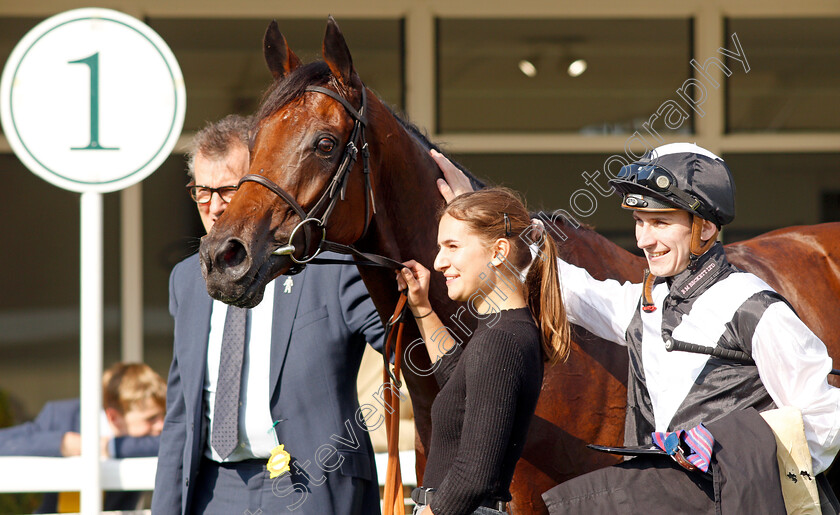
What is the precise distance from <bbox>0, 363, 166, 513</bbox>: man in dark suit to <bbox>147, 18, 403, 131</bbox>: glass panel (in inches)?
71.2

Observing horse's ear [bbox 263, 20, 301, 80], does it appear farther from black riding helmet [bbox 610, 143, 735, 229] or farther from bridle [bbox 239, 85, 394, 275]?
black riding helmet [bbox 610, 143, 735, 229]

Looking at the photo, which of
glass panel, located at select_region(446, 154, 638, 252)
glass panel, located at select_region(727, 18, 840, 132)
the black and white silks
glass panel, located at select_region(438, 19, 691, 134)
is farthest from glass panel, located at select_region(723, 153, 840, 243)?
the black and white silks

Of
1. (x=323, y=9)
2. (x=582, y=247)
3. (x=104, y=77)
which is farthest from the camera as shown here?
(x=323, y=9)

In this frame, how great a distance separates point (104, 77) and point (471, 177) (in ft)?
4.05

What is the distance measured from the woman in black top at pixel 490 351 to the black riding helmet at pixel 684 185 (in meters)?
0.23

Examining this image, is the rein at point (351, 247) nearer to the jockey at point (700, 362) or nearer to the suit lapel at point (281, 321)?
the suit lapel at point (281, 321)

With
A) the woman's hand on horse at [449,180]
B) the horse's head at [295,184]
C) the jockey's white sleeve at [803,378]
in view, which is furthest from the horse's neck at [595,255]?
the jockey's white sleeve at [803,378]

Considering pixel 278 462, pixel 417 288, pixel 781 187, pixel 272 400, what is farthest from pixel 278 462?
pixel 781 187

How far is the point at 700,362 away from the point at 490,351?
49 cm

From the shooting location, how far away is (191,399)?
2.39m

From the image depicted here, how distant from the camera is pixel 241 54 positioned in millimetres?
5375

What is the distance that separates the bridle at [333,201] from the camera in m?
1.95

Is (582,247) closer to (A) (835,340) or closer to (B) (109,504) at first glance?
(A) (835,340)

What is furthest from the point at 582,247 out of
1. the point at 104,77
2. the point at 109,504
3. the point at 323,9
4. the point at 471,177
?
the point at 323,9
